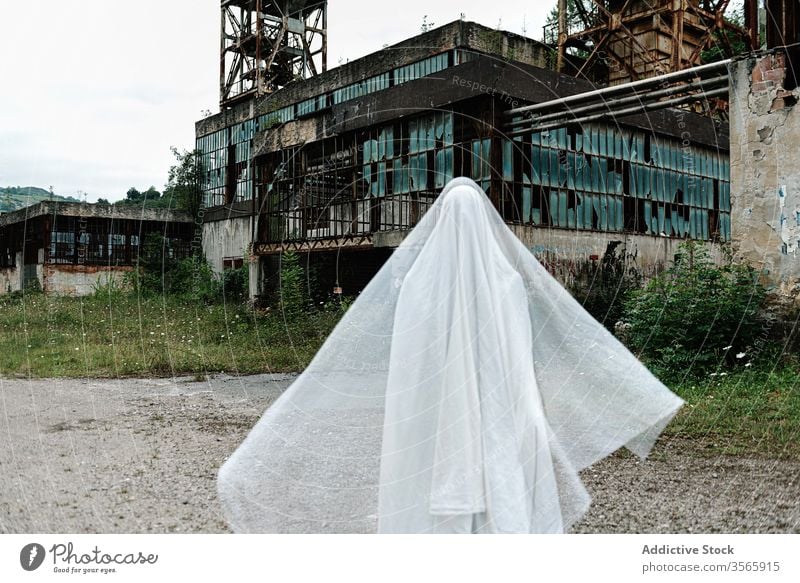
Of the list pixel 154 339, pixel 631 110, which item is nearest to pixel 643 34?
pixel 631 110

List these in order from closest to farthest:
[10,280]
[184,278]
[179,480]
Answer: [179,480]
[184,278]
[10,280]

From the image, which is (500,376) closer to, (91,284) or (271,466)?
(271,466)

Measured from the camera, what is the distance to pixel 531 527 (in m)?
2.80

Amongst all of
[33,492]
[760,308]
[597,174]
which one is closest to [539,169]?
[597,174]

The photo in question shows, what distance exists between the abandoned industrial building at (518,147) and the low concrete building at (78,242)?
341cm

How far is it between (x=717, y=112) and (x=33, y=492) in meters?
19.1

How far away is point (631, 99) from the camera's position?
9773 mm

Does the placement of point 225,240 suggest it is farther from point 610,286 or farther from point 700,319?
point 700,319

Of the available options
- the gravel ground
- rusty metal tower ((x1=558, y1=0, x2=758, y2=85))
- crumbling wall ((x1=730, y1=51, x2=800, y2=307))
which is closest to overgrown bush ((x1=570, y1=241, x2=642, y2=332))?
crumbling wall ((x1=730, y1=51, x2=800, y2=307))

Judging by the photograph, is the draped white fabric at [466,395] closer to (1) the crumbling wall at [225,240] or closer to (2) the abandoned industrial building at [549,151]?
(2) the abandoned industrial building at [549,151]

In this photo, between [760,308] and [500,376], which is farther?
[760,308]

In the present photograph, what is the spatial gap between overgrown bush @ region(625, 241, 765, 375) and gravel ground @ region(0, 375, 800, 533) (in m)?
2.18
